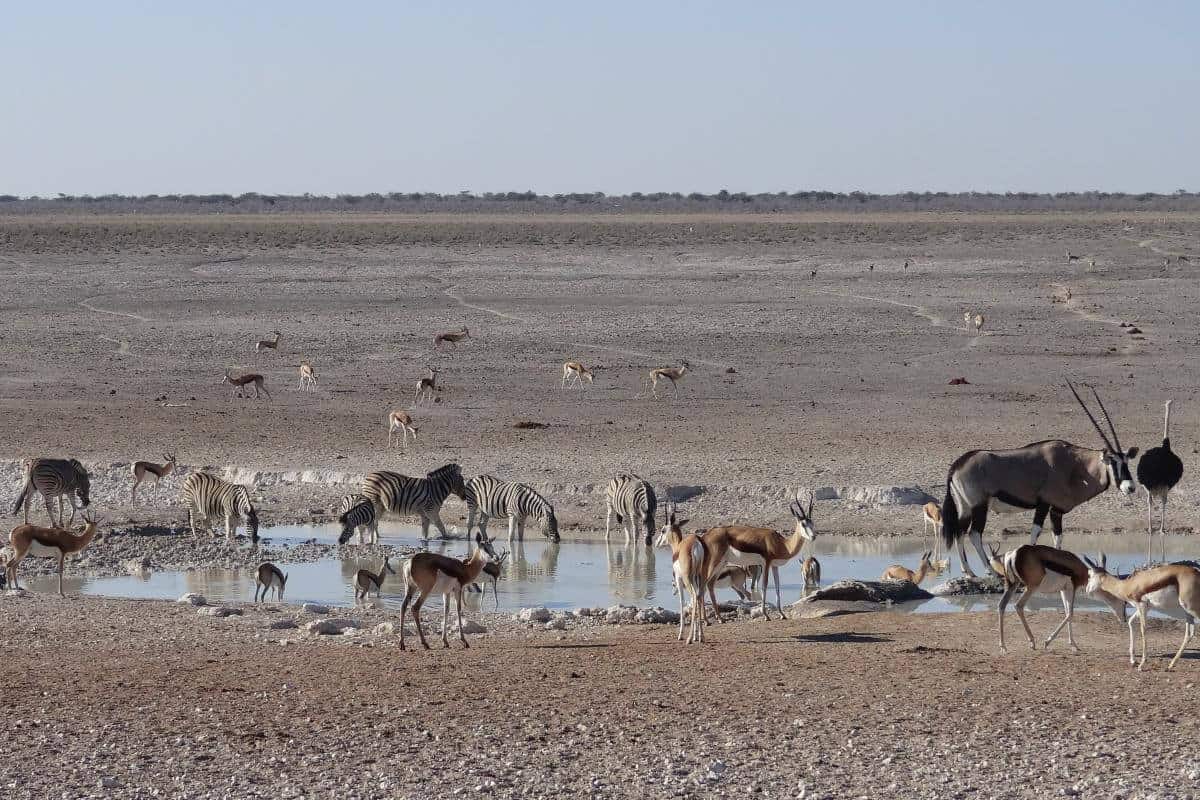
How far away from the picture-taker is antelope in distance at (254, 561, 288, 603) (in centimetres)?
1473

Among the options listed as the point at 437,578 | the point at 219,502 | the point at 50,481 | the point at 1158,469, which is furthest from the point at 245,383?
the point at 437,578

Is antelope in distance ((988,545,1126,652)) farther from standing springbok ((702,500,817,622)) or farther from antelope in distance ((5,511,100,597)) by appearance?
antelope in distance ((5,511,100,597))

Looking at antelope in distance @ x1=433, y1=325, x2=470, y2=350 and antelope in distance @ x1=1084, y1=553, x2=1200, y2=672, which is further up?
antelope in distance @ x1=433, y1=325, x2=470, y2=350

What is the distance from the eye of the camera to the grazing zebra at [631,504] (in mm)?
18234

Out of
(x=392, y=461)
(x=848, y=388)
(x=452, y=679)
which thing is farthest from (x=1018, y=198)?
(x=452, y=679)

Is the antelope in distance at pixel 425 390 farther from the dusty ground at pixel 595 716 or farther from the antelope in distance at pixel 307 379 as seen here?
the dusty ground at pixel 595 716

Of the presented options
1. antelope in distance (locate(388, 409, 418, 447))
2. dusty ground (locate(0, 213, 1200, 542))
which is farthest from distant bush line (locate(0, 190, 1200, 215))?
antelope in distance (locate(388, 409, 418, 447))

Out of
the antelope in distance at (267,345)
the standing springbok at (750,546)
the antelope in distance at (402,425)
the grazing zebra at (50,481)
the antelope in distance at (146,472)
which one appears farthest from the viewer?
the antelope in distance at (267,345)

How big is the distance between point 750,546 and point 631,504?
19.8 ft

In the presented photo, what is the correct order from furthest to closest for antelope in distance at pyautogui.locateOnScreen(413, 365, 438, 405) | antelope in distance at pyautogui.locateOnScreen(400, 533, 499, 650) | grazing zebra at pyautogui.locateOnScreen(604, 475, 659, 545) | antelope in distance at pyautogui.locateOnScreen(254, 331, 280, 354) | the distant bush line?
the distant bush line
antelope in distance at pyautogui.locateOnScreen(254, 331, 280, 354)
antelope in distance at pyautogui.locateOnScreen(413, 365, 438, 405)
grazing zebra at pyautogui.locateOnScreen(604, 475, 659, 545)
antelope in distance at pyautogui.locateOnScreen(400, 533, 499, 650)

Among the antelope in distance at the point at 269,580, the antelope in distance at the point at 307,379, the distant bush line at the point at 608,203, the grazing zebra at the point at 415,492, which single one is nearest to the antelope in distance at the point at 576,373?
the antelope in distance at the point at 307,379

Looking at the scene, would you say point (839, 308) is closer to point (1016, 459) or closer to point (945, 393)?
point (945, 393)

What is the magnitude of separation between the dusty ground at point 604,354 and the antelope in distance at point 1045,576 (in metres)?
7.58

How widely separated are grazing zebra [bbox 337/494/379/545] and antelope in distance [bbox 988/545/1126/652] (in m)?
8.77
